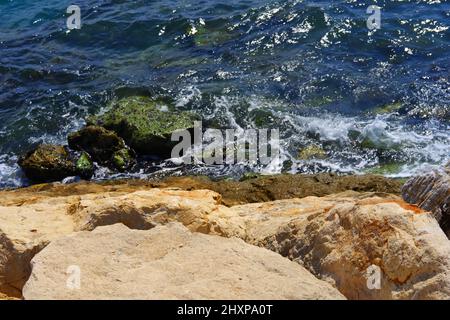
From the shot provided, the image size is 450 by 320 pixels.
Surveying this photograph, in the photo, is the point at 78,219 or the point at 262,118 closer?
the point at 78,219

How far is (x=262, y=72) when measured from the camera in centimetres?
1756

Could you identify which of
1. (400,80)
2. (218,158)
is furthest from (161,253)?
(400,80)

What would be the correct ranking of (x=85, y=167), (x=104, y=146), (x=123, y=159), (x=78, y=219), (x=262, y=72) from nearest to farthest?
(x=78, y=219)
(x=85, y=167)
(x=123, y=159)
(x=104, y=146)
(x=262, y=72)

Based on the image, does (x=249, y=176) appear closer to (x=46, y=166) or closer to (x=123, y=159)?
(x=123, y=159)

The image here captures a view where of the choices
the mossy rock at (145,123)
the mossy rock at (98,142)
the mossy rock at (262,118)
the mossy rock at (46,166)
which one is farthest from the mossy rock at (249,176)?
the mossy rock at (46,166)

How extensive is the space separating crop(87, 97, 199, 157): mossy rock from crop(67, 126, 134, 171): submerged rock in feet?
1.09

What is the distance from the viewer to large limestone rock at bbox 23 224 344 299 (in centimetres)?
525

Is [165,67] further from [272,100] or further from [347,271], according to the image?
[347,271]

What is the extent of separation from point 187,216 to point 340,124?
8.68 metres

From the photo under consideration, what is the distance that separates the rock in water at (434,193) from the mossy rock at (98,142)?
7.92m

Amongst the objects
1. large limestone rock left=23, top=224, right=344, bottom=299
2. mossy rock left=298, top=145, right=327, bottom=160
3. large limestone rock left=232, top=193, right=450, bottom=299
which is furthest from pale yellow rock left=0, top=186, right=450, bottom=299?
mossy rock left=298, top=145, right=327, bottom=160

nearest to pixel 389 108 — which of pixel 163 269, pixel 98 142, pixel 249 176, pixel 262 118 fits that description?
pixel 262 118

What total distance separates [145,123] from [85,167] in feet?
5.99

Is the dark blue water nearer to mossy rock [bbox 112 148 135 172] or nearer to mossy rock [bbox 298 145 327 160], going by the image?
mossy rock [bbox 298 145 327 160]
